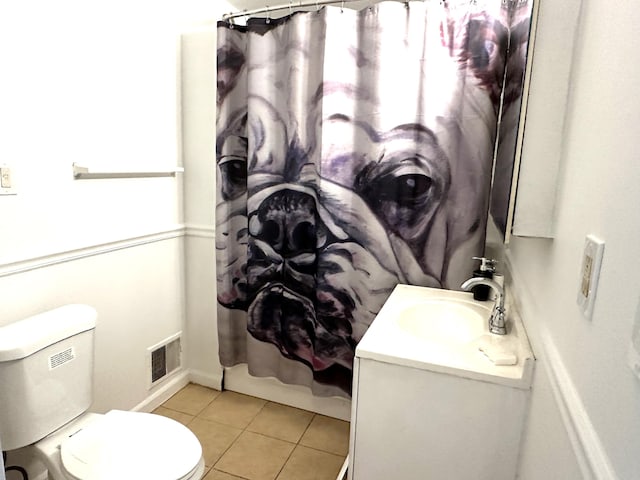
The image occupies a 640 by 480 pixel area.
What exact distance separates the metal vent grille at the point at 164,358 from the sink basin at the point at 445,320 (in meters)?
1.37

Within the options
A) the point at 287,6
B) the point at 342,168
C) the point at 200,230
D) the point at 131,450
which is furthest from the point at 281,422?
the point at 287,6

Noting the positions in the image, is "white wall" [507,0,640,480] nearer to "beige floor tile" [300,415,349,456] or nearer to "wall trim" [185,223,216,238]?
"beige floor tile" [300,415,349,456]

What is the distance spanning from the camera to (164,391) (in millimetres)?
2203

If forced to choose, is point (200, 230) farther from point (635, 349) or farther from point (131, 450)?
point (635, 349)

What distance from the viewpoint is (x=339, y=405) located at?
2.12 m

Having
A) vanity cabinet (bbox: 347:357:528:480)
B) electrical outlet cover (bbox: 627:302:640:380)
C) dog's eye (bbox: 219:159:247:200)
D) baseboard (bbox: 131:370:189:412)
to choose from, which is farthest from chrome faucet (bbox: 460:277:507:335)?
baseboard (bbox: 131:370:189:412)

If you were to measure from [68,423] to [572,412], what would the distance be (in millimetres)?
1520

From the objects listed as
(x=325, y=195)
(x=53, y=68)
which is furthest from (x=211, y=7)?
(x=325, y=195)

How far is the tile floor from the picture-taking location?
1784mm

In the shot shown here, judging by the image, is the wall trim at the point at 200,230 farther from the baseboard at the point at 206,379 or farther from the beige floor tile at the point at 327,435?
the beige floor tile at the point at 327,435

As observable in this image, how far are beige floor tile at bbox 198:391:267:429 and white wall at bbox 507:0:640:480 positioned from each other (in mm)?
1511

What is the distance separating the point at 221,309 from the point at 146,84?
117 cm

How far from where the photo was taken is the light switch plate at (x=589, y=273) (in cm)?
63

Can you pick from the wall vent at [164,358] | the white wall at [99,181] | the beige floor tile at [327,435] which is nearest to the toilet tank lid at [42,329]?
the white wall at [99,181]
